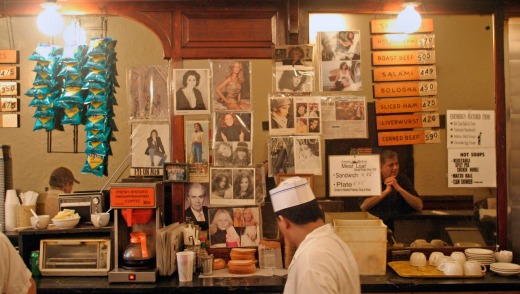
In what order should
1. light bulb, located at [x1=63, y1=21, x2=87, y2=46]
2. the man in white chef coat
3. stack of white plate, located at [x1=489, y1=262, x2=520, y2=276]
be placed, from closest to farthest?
1. the man in white chef coat
2. stack of white plate, located at [x1=489, y1=262, x2=520, y2=276]
3. light bulb, located at [x1=63, y1=21, x2=87, y2=46]

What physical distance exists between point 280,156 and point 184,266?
1062mm

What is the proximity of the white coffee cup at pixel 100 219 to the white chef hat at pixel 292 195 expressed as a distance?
1559 mm

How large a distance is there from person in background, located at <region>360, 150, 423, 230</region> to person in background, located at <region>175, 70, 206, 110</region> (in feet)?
4.69

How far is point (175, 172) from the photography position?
12.2 ft

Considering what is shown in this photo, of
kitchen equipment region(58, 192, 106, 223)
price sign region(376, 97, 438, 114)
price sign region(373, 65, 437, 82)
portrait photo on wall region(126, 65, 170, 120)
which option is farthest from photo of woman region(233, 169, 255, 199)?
price sign region(373, 65, 437, 82)

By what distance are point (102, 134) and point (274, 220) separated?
143 cm

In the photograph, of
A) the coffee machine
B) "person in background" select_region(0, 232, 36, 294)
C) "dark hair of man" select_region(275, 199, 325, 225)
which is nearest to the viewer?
"dark hair of man" select_region(275, 199, 325, 225)

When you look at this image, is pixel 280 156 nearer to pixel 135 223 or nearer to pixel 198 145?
pixel 198 145

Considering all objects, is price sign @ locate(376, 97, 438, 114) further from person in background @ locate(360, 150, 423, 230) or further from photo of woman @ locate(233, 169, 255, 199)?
photo of woman @ locate(233, 169, 255, 199)

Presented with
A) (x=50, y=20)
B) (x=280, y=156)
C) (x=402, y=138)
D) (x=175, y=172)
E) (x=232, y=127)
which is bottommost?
(x=175, y=172)

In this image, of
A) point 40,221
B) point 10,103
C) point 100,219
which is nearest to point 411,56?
point 100,219

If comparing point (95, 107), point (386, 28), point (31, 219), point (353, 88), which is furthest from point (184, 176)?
point (386, 28)

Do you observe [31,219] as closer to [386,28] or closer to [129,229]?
[129,229]

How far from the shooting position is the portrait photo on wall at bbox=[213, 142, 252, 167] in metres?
3.80
